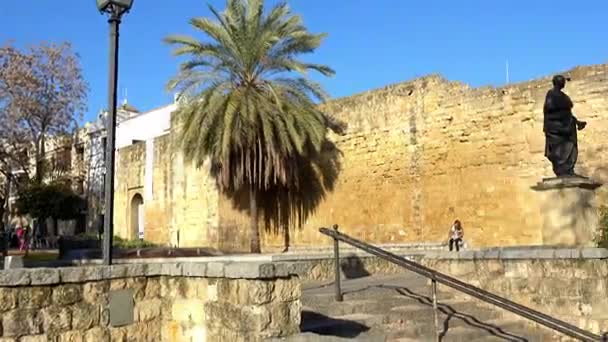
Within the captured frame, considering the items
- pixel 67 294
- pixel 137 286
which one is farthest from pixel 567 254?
pixel 67 294

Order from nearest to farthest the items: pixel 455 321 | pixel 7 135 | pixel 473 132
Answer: pixel 455 321 → pixel 473 132 → pixel 7 135

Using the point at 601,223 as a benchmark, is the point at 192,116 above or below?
above

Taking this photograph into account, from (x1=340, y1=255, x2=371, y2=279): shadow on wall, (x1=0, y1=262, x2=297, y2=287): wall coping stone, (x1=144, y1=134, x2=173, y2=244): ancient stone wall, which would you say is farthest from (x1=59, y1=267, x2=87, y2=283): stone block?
(x1=144, y1=134, x2=173, y2=244): ancient stone wall

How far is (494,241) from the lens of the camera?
15938 mm

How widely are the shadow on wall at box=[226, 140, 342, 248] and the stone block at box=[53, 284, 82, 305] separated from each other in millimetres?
15298

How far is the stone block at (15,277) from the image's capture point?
179 inches

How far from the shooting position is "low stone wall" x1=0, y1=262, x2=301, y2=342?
4.62m

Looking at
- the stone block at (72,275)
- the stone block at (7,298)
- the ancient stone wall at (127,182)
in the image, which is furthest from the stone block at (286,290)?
the ancient stone wall at (127,182)

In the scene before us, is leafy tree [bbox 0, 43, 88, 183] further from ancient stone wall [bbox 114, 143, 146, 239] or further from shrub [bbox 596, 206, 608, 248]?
shrub [bbox 596, 206, 608, 248]

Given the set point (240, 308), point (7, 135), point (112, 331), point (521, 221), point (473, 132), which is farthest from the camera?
point (7, 135)

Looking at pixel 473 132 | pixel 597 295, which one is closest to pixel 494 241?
pixel 473 132

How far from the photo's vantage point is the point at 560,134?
28.9 feet

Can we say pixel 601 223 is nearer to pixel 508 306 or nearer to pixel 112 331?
pixel 508 306

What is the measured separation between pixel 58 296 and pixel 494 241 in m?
13.1
